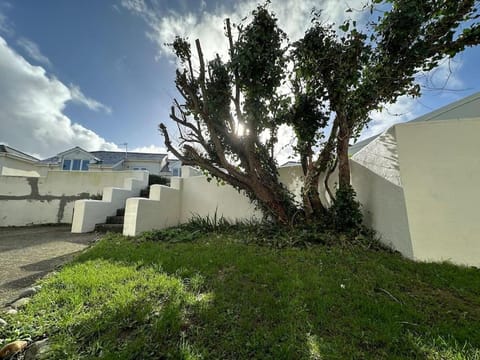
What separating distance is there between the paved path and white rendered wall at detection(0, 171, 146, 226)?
0.48 metres

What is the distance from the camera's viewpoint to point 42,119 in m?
14.3

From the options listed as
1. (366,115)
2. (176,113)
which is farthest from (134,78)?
(366,115)

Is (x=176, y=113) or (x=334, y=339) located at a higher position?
(x=176, y=113)

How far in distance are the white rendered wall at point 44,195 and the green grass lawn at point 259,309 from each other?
4373 mm

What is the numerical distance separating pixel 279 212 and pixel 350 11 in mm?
3766

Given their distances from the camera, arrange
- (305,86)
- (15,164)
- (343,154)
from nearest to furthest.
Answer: (343,154), (305,86), (15,164)

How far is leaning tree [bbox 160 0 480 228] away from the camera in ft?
9.86

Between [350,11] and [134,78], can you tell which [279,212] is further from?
[134,78]

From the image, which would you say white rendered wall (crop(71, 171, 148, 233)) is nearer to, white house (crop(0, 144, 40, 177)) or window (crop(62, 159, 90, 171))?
white house (crop(0, 144, 40, 177))

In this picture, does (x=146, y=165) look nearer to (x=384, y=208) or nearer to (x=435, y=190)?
(x=384, y=208)

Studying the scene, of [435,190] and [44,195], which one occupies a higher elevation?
[44,195]

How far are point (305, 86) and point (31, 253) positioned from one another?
20.0ft

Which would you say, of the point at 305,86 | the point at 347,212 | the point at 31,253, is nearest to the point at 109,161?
the point at 31,253

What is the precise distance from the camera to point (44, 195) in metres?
6.13
